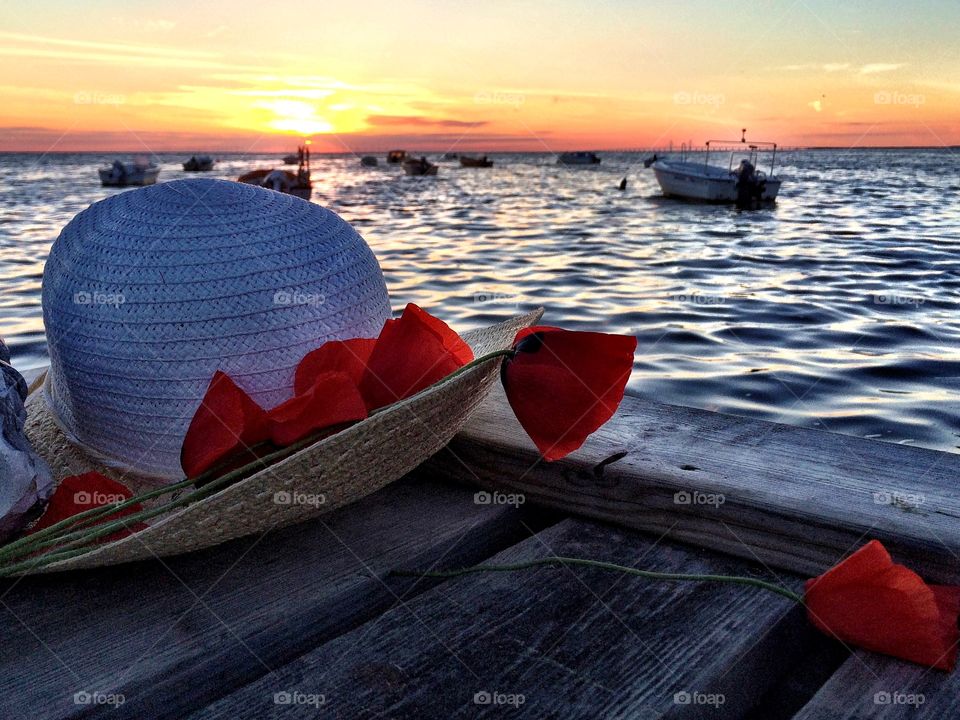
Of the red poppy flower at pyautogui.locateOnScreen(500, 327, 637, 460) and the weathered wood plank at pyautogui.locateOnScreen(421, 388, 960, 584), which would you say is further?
the red poppy flower at pyautogui.locateOnScreen(500, 327, 637, 460)

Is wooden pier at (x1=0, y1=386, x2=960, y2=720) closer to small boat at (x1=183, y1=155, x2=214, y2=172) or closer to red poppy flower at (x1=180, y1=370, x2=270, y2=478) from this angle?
red poppy flower at (x1=180, y1=370, x2=270, y2=478)

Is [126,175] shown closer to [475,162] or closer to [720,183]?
[720,183]

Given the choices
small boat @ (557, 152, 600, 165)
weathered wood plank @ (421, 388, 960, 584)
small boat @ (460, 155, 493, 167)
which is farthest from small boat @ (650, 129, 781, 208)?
small boat @ (557, 152, 600, 165)

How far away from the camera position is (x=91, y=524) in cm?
170

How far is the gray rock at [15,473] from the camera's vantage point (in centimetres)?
168

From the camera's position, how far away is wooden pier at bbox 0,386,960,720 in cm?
131

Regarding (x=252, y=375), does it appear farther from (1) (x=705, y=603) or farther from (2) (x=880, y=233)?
(2) (x=880, y=233)

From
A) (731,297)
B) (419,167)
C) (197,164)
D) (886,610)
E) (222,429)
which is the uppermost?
(197,164)

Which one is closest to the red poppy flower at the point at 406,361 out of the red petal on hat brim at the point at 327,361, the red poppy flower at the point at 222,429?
the red petal on hat brim at the point at 327,361

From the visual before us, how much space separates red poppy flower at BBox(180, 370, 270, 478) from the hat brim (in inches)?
5.8

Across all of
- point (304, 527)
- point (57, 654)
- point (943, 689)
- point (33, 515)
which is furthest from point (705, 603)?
point (33, 515)

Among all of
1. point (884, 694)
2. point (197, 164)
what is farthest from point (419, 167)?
point (884, 694)

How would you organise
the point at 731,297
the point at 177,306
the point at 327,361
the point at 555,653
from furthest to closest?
the point at 731,297, the point at 177,306, the point at 327,361, the point at 555,653

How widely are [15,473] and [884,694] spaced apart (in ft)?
5.83
